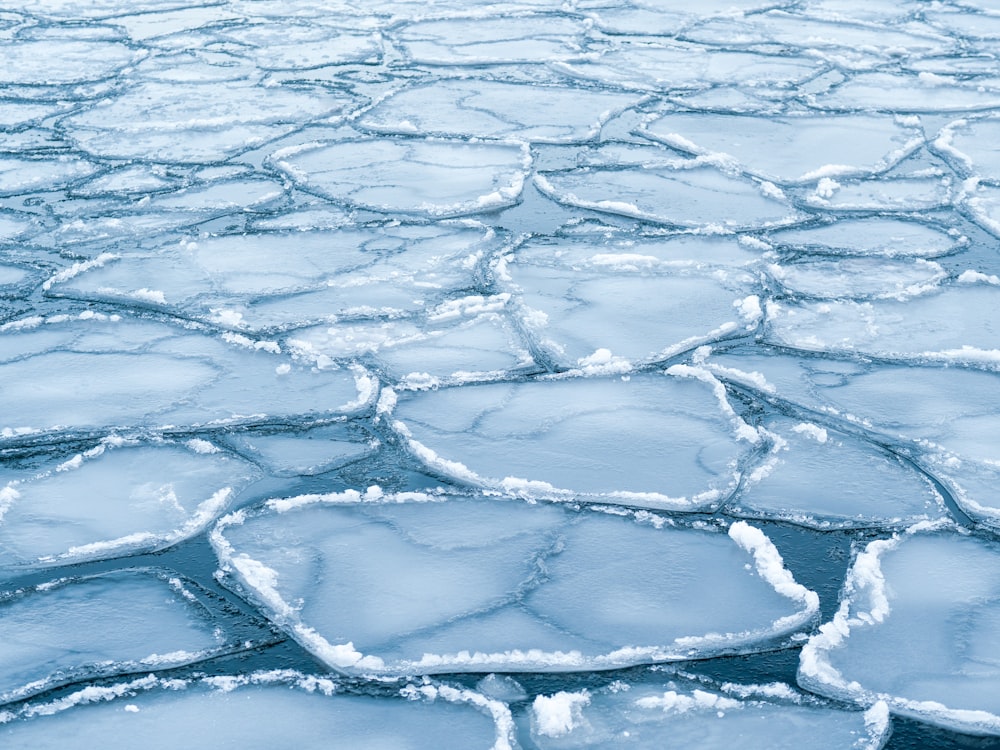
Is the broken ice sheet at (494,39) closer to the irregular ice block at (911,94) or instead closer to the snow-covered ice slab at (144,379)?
the irregular ice block at (911,94)

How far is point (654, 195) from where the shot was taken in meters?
3.58

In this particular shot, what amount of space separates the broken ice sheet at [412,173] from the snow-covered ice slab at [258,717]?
6.76 ft

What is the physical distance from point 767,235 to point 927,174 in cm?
84

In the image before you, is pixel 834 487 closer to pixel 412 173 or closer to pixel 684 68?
pixel 412 173

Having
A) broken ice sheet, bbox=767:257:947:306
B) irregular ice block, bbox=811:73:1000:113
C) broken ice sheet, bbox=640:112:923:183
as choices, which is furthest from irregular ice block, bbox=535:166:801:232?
irregular ice block, bbox=811:73:1000:113

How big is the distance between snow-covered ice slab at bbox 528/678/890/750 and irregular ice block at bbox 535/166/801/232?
1.96 meters

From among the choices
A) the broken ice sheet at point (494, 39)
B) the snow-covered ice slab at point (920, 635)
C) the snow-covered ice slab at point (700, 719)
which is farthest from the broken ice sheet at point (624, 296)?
the broken ice sheet at point (494, 39)

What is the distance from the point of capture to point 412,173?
3789mm

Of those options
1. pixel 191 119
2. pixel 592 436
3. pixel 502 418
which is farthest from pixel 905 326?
pixel 191 119

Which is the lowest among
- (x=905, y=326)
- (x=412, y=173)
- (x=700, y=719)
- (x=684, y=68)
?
(x=700, y=719)

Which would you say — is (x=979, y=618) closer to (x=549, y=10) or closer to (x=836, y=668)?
(x=836, y=668)

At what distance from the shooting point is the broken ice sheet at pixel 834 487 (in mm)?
2031

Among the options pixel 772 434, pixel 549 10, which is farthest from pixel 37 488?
pixel 549 10

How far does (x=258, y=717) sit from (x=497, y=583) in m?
0.46
